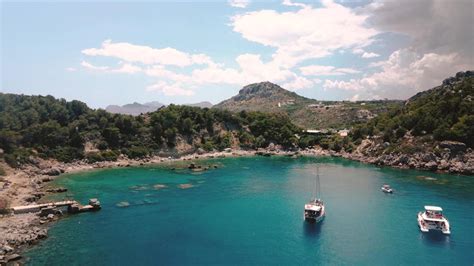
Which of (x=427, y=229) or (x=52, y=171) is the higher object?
(x=52, y=171)

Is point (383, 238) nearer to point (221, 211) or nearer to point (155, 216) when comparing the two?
point (221, 211)

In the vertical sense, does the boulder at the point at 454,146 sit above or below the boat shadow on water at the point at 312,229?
above

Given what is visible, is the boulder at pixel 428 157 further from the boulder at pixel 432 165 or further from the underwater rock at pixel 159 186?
the underwater rock at pixel 159 186

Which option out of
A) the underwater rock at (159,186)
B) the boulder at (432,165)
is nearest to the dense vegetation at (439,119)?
the boulder at (432,165)

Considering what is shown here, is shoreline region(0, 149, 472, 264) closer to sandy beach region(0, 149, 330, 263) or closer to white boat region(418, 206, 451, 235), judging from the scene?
sandy beach region(0, 149, 330, 263)

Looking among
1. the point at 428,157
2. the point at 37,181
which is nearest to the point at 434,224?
the point at 428,157

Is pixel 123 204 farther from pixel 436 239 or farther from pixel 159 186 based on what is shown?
pixel 436 239
